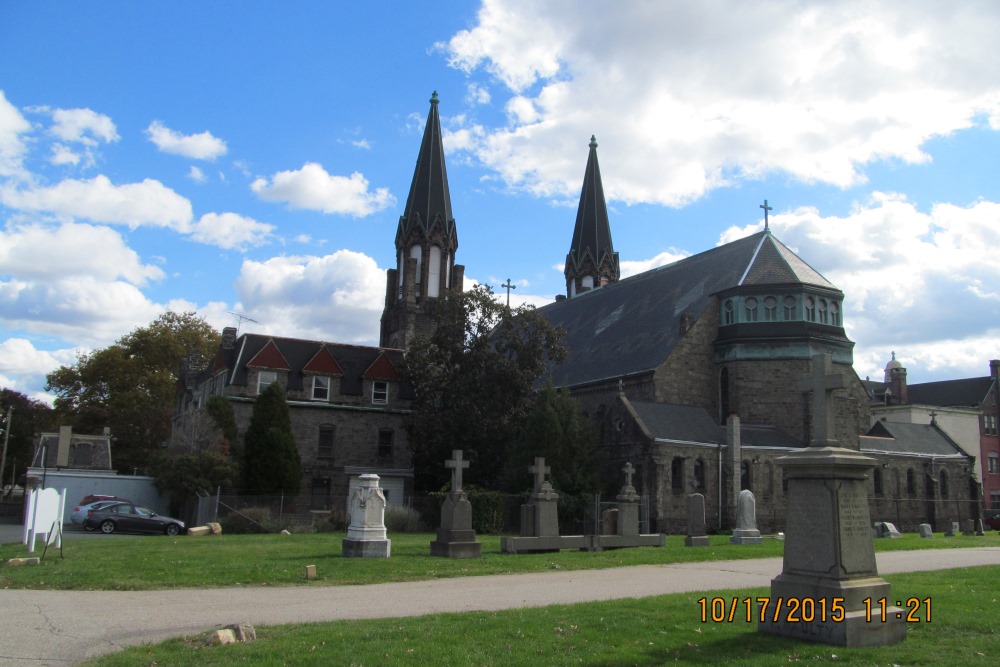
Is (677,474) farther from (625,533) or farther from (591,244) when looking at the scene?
(591,244)

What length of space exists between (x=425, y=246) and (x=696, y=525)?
1641 inches

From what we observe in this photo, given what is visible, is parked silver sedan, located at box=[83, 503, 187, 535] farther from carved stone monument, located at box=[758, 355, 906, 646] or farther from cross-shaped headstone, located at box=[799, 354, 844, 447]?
carved stone monument, located at box=[758, 355, 906, 646]

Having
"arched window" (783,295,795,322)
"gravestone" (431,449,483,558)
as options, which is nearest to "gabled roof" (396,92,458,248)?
"arched window" (783,295,795,322)

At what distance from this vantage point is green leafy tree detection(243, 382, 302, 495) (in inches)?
1503

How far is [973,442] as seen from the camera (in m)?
67.3

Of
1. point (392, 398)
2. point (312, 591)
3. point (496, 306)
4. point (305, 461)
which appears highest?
point (496, 306)

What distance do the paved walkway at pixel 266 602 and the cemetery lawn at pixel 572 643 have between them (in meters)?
0.84

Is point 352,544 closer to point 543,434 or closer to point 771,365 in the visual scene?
point 543,434

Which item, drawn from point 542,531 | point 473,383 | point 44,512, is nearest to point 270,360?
point 473,383

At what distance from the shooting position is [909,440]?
149ft

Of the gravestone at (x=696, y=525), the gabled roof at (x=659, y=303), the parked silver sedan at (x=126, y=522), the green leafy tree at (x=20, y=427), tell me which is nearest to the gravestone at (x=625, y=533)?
the gravestone at (x=696, y=525)

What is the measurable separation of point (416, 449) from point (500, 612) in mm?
28257

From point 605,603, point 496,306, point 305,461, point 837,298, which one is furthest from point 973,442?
point 605,603

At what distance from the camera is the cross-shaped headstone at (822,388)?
9773 millimetres
